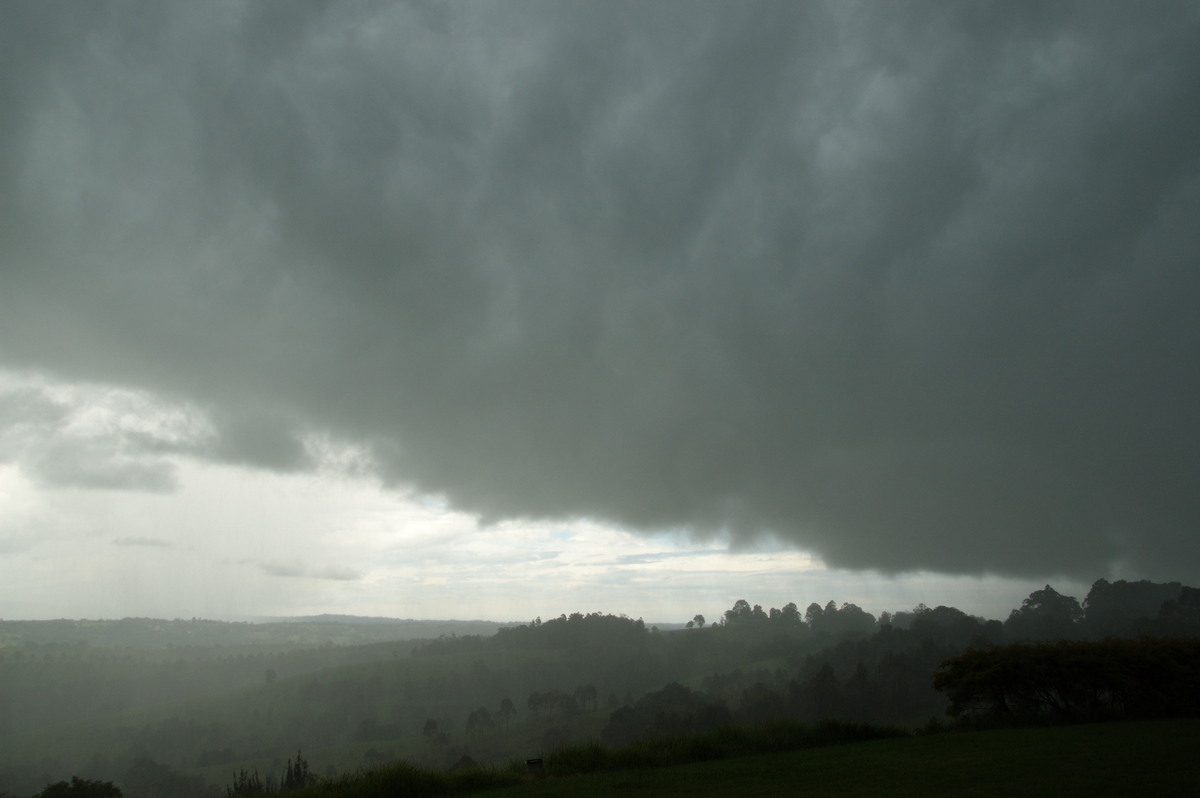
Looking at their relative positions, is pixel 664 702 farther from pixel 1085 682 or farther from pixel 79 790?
pixel 1085 682

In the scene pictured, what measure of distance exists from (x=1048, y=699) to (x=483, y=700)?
595ft

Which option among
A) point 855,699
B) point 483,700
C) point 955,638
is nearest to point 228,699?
point 483,700

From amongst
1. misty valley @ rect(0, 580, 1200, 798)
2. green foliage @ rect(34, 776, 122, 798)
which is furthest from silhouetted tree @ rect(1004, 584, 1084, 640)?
green foliage @ rect(34, 776, 122, 798)

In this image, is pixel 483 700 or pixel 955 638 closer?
pixel 955 638

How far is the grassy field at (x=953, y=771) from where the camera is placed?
42.9 feet

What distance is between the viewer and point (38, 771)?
5792 inches

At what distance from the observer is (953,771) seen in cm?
1562

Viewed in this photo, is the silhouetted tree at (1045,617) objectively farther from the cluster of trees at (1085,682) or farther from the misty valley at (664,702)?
the cluster of trees at (1085,682)

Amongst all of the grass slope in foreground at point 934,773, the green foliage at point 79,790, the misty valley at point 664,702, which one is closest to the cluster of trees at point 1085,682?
the misty valley at point 664,702

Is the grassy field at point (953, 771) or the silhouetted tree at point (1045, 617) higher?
the grassy field at point (953, 771)

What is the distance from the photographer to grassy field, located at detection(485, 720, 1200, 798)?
1308 centimetres

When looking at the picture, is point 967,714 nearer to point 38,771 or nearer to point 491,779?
point 491,779

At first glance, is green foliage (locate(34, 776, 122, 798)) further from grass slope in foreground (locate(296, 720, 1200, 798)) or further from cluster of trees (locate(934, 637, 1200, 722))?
cluster of trees (locate(934, 637, 1200, 722))

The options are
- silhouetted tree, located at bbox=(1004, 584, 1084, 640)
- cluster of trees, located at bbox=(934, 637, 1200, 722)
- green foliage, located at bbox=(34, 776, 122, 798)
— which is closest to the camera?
cluster of trees, located at bbox=(934, 637, 1200, 722)
